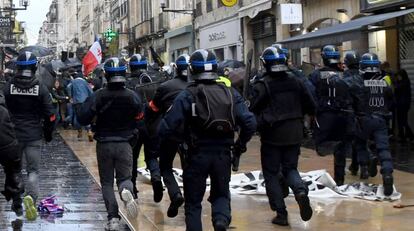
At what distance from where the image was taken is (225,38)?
3095cm

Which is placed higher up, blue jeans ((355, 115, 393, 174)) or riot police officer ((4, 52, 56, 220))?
riot police officer ((4, 52, 56, 220))

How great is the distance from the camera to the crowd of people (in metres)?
6.36

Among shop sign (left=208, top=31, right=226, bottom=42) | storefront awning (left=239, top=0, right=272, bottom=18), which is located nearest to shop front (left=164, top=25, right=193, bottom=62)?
shop sign (left=208, top=31, right=226, bottom=42)

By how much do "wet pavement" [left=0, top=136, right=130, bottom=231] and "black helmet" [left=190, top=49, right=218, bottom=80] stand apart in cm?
235

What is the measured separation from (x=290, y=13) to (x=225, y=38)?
8.69m

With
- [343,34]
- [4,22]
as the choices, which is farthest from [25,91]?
[4,22]

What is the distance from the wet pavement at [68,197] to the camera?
815 cm

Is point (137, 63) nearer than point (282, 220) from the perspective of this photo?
No

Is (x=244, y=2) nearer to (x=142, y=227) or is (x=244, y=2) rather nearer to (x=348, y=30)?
(x=348, y=30)

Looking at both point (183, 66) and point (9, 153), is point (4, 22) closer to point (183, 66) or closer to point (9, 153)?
point (183, 66)

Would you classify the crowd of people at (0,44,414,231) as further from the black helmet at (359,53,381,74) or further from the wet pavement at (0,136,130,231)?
the wet pavement at (0,136,130,231)

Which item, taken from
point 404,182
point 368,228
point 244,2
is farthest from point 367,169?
point 244,2

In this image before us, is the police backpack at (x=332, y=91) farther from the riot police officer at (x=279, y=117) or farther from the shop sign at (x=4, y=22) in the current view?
the shop sign at (x=4, y=22)

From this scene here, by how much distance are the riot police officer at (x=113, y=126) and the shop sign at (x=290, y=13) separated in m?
15.2
